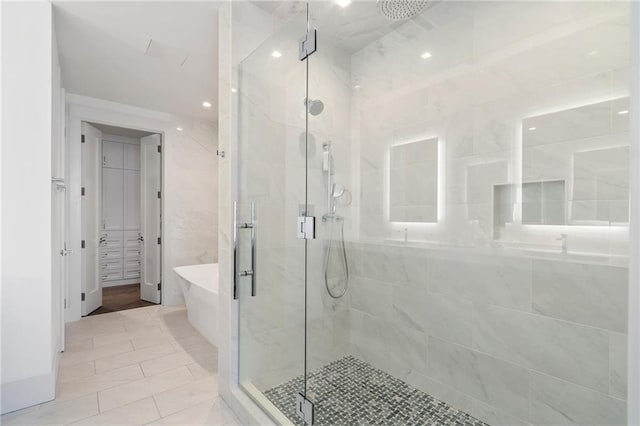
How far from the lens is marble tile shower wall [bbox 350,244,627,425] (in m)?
1.49

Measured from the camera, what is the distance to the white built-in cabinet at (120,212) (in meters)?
5.41

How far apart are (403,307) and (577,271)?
3.42 ft

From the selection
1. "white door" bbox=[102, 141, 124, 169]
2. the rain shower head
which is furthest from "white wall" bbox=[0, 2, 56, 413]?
"white door" bbox=[102, 141, 124, 169]

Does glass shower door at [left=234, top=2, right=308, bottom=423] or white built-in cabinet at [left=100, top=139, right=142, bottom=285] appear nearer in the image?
glass shower door at [left=234, top=2, right=308, bottom=423]

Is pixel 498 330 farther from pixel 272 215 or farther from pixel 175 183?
pixel 175 183

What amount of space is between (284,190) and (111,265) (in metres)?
4.96

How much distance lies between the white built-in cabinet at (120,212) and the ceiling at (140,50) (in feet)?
6.41

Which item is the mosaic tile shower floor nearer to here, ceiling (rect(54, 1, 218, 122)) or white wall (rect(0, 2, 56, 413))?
white wall (rect(0, 2, 56, 413))

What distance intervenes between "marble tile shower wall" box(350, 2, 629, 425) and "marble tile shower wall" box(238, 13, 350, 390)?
333 mm

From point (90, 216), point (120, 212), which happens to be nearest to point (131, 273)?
point (120, 212)

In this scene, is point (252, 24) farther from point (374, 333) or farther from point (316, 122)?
point (374, 333)

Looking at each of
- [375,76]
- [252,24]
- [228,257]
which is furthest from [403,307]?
[252,24]

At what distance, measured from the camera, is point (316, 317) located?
1.99 meters

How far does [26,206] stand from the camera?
207cm
